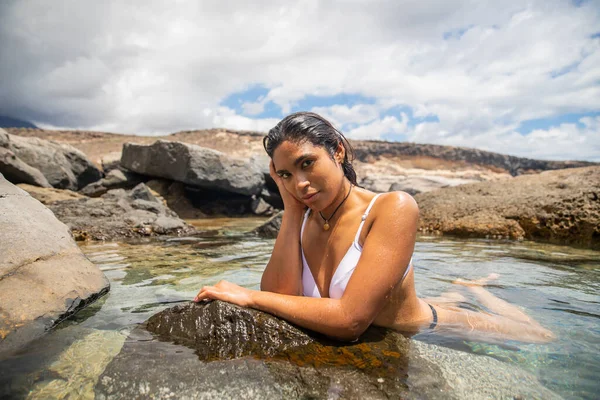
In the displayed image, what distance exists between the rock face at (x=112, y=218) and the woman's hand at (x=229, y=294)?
547 centimetres

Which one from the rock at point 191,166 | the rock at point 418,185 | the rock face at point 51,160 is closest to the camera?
the rock face at point 51,160

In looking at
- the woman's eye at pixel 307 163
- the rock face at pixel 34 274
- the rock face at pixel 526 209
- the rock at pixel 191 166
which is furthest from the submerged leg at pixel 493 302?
the rock at pixel 191 166

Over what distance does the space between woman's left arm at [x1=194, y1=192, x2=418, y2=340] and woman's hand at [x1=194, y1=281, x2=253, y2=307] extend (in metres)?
0.19

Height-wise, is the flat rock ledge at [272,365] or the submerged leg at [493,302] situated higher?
the flat rock ledge at [272,365]

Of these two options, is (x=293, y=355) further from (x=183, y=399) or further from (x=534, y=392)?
(x=534, y=392)

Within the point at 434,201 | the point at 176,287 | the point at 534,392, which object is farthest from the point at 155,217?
the point at 534,392

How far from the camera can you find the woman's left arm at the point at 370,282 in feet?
5.90

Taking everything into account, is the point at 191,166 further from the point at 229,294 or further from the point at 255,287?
the point at 229,294

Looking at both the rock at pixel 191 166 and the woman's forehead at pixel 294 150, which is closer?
the woman's forehead at pixel 294 150

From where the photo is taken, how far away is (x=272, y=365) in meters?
1.71

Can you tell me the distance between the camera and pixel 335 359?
177 cm

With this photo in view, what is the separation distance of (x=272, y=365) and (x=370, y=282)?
0.58 meters

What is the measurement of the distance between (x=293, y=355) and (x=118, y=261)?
3647mm

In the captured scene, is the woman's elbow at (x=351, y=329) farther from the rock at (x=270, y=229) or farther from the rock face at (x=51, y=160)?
the rock face at (x=51, y=160)
